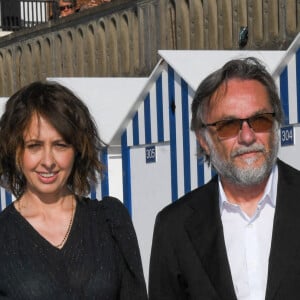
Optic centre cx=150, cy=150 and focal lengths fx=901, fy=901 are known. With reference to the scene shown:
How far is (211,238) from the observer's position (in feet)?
8.50

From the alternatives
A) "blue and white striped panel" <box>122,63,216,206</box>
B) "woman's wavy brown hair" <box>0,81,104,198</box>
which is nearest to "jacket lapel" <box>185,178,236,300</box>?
"woman's wavy brown hair" <box>0,81,104,198</box>

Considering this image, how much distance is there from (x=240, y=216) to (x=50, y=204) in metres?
0.58

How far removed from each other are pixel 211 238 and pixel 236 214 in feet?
0.35

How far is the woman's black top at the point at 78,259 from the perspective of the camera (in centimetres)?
253

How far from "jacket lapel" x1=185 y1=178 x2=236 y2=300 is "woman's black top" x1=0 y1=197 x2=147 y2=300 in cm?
19

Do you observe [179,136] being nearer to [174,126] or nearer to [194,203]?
[174,126]

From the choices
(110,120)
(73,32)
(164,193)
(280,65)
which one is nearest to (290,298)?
(280,65)

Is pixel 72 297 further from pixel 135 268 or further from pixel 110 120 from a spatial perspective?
pixel 110 120

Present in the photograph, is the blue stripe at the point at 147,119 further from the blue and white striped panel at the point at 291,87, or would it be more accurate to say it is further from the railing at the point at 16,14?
the railing at the point at 16,14

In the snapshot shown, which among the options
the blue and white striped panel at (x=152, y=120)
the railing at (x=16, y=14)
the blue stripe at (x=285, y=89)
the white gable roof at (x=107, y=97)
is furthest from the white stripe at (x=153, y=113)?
the railing at (x=16, y=14)

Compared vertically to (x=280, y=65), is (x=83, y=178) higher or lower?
lower

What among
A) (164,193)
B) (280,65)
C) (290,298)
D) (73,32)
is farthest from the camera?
(73,32)

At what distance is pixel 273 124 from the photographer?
8.41 feet

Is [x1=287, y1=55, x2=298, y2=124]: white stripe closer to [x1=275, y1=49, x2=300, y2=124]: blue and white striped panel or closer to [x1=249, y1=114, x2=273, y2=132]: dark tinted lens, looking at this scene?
[x1=275, y1=49, x2=300, y2=124]: blue and white striped panel
